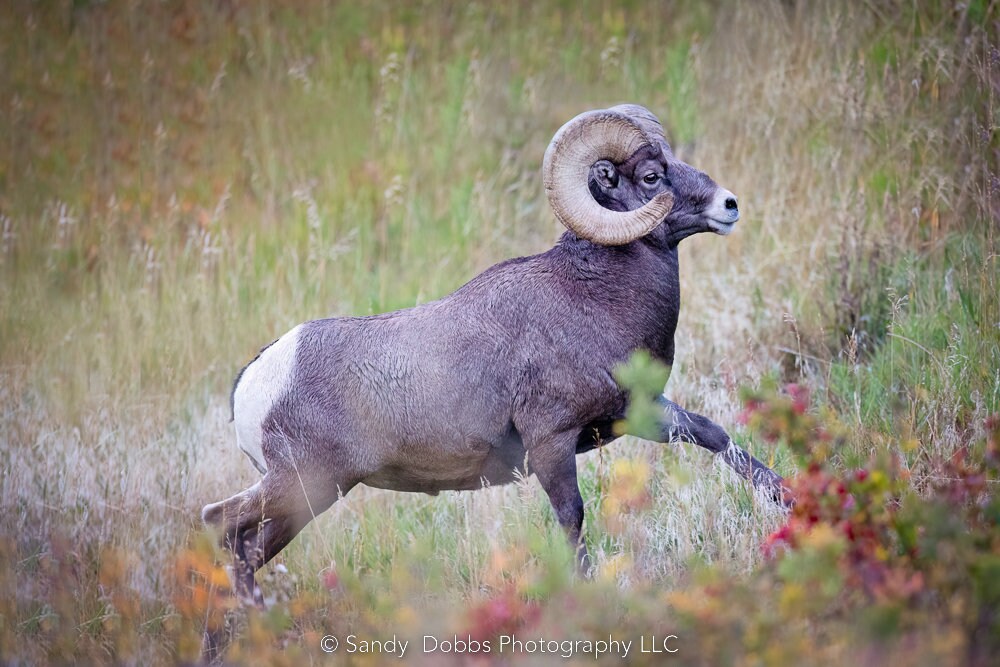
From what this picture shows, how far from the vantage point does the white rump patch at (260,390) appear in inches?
211

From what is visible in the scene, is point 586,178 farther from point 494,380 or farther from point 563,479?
point 563,479

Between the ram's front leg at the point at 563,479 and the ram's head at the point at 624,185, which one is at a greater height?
the ram's head at the point at 624,185

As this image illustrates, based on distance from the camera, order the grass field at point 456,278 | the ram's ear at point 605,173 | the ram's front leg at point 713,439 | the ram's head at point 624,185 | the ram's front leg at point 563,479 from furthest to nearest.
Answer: the ram's ear at point 605,173 → the ram's head at point 624,185 → the ram's front leg at point 713,439 → the ram's front leg at point 563,479 → the grass field at point 456,278

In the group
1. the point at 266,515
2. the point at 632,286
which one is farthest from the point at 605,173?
the point at 266,515

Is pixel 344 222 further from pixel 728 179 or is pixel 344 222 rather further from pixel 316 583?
pixel 316 583

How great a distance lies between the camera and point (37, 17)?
40.4 ft

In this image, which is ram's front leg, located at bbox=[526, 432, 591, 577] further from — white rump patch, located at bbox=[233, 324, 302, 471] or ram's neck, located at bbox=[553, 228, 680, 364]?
white rump patch, located at bbox=[233, 324, 302, 471]

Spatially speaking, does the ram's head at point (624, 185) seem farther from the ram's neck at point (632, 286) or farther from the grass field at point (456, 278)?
the grass field at point (456, 278)

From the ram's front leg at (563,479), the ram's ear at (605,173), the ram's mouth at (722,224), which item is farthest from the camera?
the ram's ear at (605,173)

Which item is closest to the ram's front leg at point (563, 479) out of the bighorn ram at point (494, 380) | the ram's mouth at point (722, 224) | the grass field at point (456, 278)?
the bighorn ram at point (494, 380)

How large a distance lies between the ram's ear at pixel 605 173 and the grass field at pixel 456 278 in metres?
1.43

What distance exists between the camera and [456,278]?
9.79 m

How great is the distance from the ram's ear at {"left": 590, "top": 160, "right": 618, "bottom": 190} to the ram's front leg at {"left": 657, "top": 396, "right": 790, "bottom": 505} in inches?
46.2

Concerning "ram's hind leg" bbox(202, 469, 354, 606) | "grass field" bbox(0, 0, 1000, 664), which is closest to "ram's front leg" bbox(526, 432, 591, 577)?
"grass field" bbox(0, 0, 1000, 664)
